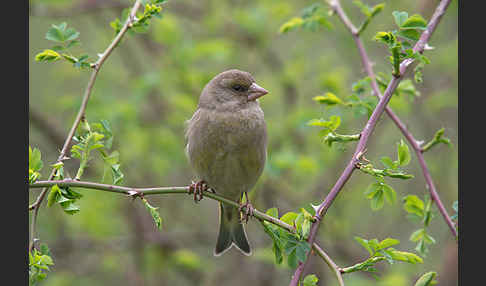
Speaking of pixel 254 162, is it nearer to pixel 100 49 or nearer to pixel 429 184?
pixel 429 184

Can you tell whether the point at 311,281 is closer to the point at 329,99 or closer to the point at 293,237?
the point at 293,237

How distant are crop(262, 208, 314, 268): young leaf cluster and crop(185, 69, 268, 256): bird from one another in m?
1.30

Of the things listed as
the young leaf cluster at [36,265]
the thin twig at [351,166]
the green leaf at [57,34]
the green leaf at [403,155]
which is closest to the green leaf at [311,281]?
the thin twig at [351,166]

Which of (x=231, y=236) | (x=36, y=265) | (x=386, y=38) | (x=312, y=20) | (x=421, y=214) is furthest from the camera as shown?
(x=231, y=236)

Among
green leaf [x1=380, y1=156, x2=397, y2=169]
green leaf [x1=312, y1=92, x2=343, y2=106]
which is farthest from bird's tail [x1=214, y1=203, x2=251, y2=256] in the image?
green leaf [x1=380, y1=156, x2=397, y2=169]

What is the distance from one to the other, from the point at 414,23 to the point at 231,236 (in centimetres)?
244

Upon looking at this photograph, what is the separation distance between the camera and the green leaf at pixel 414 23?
2793mm

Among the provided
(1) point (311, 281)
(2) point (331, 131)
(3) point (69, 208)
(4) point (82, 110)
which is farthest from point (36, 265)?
(2) point (331, 131)

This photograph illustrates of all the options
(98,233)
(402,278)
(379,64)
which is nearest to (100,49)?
(98,233)

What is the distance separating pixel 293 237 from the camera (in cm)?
273

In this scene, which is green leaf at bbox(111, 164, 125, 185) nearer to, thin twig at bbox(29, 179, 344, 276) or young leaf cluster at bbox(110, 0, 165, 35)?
thin twig at bbox(29, 179, 344, 276)

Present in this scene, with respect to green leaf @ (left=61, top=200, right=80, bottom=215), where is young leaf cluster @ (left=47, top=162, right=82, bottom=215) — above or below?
above

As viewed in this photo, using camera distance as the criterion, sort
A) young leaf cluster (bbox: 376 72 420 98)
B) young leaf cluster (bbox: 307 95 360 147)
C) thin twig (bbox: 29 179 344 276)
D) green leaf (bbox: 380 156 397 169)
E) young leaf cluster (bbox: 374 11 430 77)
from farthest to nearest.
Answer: young leaf cluster (bbox: 376 72 420 98), young leaf cluster (bbox: 307 95 360 147), green leaf (bbox: 380 156 397 169), young leaf cluster (bbox: 374 11 430 77), thin twig (bbox: 29 179 344 276)

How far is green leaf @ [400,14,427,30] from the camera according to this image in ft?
9.16
